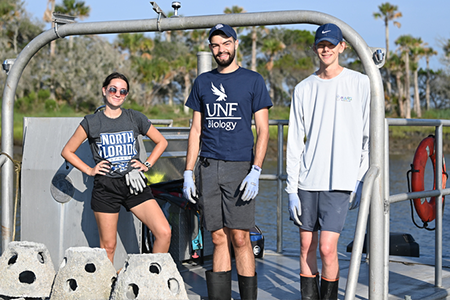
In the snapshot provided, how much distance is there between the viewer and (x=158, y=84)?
164 ft

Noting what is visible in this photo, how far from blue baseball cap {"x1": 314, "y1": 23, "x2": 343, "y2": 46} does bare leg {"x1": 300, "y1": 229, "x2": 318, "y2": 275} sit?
47.0 inches

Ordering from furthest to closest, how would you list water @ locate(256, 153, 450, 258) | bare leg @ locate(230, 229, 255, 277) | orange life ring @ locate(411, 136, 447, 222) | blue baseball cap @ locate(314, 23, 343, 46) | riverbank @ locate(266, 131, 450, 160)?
riverbank @ locate(266, 131, 450, 160)
water @ locate(256, 153, 450, 258)
orange life ring @ locate(411, 136, 447, 222)
bare leg @ locate(230, 229, 255, 277)
blue baseball cap @ locate(314, 23, 343, 46)

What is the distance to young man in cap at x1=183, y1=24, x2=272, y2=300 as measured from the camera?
3.78 m

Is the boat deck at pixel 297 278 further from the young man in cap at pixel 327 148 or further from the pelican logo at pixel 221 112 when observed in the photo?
the pelican logo at pixel 221 112

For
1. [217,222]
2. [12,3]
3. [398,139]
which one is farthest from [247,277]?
[12,3]

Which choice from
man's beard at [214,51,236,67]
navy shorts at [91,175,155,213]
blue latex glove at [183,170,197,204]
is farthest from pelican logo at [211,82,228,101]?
navy shorts at [91,175,155,213]

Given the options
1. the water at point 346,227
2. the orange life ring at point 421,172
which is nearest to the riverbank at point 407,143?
the water at point 346,227

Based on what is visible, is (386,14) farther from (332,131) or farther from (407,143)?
(332,131)

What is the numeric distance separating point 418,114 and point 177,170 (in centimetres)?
5379

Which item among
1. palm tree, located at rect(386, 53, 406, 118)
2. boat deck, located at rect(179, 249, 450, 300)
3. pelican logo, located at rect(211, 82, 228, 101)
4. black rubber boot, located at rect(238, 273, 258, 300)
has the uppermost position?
palm tree, located at rect(386, 53, 406, 118)

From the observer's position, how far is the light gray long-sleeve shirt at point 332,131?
349 cm

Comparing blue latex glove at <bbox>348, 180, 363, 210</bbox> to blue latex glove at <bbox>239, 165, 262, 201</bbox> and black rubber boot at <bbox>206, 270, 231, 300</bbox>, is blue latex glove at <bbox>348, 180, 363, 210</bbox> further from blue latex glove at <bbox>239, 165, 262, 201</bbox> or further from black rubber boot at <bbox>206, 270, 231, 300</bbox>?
black rubber boot at <bbox>206, 270, 231, 300</bbox>

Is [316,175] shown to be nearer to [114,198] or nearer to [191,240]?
[114,198]

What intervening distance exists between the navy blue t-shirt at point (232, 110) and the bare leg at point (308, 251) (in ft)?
2.08
